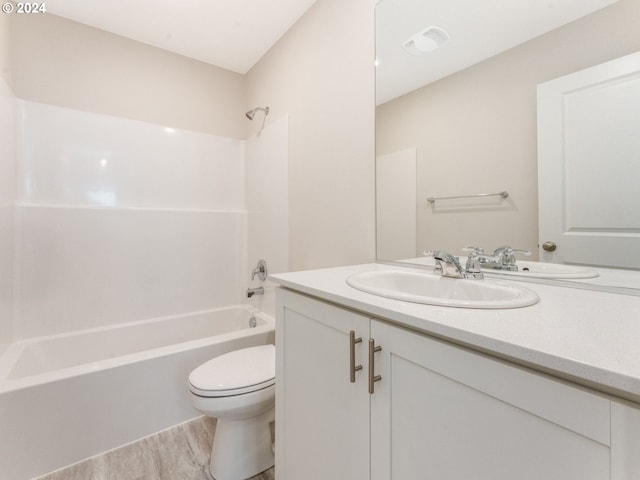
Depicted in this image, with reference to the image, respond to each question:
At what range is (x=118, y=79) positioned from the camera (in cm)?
202

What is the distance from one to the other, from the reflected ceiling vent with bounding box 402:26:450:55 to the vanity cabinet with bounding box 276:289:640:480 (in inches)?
45.6

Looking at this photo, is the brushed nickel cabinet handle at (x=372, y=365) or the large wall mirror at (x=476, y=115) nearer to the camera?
the brushed nickel cabinet handle at (x=372, y=365)

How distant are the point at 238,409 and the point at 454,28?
1.77 m

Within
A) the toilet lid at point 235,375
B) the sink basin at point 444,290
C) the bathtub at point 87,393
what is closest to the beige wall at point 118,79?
the bathtub at point 87,393

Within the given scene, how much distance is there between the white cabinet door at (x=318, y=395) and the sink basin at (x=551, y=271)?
0.63 m

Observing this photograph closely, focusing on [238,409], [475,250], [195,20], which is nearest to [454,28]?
Answer: [475,250]

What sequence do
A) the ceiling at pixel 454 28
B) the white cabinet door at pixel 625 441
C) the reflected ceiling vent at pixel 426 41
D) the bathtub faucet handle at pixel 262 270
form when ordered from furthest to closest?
the bathtub faucet handle at pixel 262 270 → the reflected ceiling vent at pixel 426 41 → the ceiling at pixel 454 28 → the white cabinet door at pixel 625 441

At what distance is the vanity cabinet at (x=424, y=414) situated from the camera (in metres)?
0.41

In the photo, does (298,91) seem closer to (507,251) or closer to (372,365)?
(507,251)

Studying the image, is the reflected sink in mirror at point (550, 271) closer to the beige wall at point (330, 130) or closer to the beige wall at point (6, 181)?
the beige wall at point (330, 130)

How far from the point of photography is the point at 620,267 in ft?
2.70

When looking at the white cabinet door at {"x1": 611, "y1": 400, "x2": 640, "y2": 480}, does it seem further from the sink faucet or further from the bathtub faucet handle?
the bathtub faucet handle

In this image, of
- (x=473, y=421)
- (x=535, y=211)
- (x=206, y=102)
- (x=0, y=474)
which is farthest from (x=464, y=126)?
(x=0, y=474)

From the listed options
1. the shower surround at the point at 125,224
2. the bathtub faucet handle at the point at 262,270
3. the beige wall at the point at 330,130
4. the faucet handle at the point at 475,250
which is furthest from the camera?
the bathtub faucet handle at the point at 262,270
